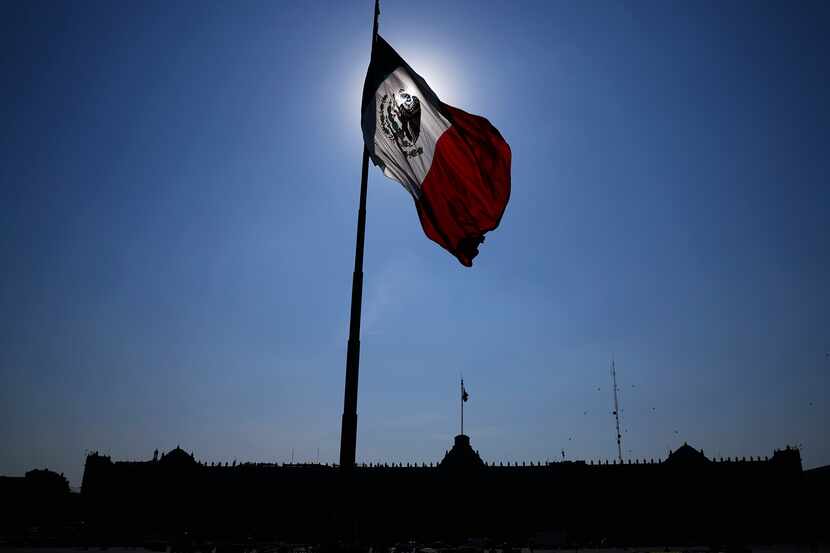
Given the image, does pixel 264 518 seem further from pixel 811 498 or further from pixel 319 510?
pixel 811 498

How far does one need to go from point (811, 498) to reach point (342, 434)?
231 ft

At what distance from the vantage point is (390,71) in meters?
9.98

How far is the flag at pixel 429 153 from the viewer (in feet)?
32.7

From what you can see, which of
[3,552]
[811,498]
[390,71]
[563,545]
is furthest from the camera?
[811,498]

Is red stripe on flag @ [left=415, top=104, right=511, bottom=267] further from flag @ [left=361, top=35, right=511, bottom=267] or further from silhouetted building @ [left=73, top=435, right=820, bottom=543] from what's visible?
silhouetted building @ [left=73, top=435, right=820, bottom=543]

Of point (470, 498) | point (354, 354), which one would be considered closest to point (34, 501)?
point (470, 498)

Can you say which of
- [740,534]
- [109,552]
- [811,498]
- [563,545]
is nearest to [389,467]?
[563,545]

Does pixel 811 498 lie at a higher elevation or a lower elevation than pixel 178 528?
higher

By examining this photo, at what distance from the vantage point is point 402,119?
10055 millimetres

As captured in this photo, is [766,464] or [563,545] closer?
[563,545]

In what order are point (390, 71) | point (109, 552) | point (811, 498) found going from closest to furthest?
point (390, 71) → point (109, 552) → point (811, 498)

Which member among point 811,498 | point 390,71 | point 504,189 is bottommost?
point 811,498

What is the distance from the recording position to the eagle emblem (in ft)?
32.8

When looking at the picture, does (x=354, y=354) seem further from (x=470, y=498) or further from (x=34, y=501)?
(x=34, y=501)
